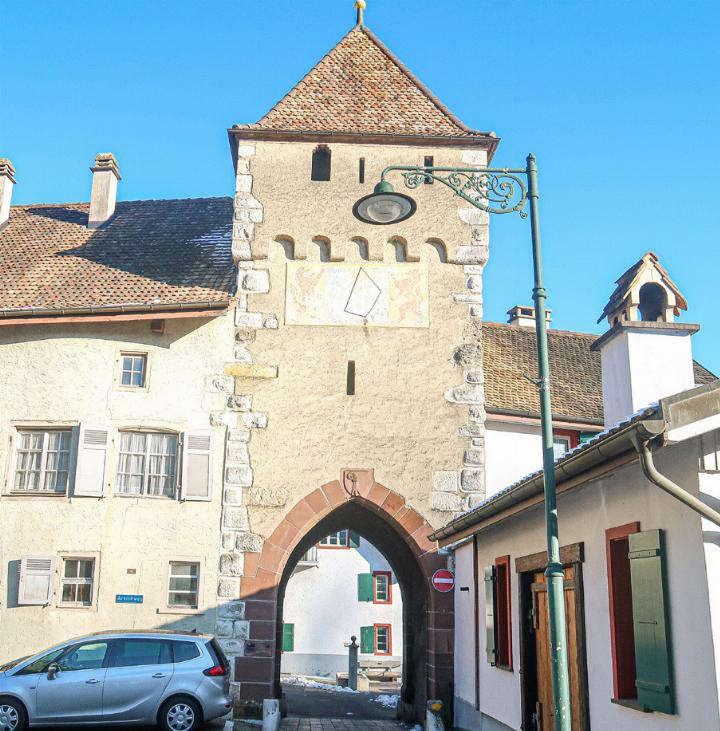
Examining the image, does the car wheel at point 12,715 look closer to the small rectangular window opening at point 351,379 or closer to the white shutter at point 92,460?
the white shutter at point 92,460

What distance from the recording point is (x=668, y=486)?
19.3 ft

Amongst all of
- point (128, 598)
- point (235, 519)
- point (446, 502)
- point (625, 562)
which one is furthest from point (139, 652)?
point (625, 562)

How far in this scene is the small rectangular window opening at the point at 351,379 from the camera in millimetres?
15891

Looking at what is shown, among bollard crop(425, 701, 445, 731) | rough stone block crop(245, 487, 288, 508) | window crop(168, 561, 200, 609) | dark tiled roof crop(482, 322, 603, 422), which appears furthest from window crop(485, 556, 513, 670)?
dark tiled roof crop(482, 322, 603, 422)

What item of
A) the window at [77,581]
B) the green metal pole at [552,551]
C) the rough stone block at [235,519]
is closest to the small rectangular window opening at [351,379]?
the rough stone block at [235,519]

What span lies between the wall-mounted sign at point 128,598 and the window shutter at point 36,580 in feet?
3.43

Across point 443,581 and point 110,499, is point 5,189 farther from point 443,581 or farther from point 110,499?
point 443,581

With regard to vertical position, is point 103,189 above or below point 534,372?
above

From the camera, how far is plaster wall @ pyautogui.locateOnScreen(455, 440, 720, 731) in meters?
6.00

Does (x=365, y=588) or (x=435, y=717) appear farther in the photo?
(x=365, y=588)

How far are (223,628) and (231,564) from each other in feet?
3.31

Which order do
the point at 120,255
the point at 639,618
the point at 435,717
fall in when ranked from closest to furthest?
1. the point at 639,618
2. the point at 435,717
3. the point at 120,255

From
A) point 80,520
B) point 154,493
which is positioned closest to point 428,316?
point 154,493

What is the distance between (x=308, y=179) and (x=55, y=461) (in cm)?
681
